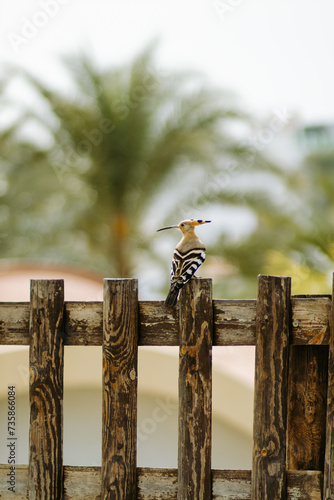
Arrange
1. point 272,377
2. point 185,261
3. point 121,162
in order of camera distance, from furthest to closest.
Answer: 1. point 121,162
2. point 185,261
3. point 272,377

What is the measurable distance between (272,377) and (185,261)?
58 centimetres

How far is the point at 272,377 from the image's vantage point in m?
2.33

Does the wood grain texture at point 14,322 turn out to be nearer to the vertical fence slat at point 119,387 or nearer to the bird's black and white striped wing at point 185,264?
the vertical fence slat at point 119,387

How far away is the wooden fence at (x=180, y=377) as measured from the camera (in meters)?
2.34

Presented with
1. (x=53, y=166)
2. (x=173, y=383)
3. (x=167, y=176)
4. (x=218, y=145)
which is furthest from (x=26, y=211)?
(x=173, y=383)

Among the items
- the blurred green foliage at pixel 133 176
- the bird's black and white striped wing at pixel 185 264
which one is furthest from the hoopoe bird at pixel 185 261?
the blurred green foliage at pixel 133 176

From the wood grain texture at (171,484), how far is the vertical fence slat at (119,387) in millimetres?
57

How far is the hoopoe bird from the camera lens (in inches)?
92.9

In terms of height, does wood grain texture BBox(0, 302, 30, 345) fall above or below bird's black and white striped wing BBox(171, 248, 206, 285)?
below

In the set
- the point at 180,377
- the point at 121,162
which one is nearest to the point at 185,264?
the point at 180,377

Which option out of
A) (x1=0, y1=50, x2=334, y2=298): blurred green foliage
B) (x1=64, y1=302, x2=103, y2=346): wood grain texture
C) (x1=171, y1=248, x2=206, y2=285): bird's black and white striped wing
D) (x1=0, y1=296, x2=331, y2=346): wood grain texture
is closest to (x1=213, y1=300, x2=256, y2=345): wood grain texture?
Answer: (x1=0, y1=296, x2=331, y2=346): wood grain texture

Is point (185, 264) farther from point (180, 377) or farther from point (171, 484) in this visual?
point (171, 484)

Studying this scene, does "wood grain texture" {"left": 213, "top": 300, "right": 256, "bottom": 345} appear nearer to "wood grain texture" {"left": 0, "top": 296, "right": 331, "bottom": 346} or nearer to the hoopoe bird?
"wood grain texture" {"left": 0, "top": 296, "right": 331, "bottom": 346}

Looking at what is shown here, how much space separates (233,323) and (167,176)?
966 cm
